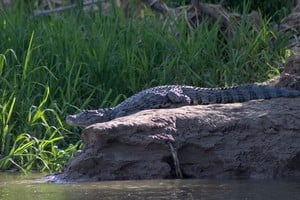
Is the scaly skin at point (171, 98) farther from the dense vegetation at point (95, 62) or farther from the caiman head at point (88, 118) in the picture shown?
the dense vegetation at point (95, 62)

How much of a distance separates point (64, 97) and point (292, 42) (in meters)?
3.10

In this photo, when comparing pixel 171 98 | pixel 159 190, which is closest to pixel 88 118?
pixel 171 98

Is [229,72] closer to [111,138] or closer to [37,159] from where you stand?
[37,159]

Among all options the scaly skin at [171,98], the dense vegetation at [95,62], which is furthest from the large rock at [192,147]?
the dense vegetation at [95,62]

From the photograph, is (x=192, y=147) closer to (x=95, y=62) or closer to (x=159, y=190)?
(x=159, y=190)

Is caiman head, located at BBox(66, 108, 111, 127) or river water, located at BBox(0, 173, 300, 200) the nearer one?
river water, located at BBox(0, 173, 300, 200)

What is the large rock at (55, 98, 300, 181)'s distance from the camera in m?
6.79

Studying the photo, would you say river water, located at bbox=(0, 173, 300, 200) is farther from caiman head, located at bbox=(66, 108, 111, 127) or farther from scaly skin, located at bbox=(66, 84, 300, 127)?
scaly skin, located at bbox=(66, 84, 300, 127)

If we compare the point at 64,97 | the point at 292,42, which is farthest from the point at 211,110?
the point at 292,42

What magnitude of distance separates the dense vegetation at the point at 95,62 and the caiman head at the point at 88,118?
20.4 inches

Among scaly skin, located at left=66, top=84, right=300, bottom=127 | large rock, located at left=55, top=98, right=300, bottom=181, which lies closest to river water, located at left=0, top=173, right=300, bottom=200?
large rock, located at left=55, top=98, right=300, bottom=181

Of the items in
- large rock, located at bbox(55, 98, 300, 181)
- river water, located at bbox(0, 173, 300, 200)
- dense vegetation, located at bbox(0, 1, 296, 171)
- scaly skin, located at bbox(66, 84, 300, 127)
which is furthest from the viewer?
dense vegetation, located at bbox(0, 1, 296, 171)

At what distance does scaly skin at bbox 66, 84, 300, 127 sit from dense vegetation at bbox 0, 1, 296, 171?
23.2 inches

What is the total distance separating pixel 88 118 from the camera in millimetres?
7785
